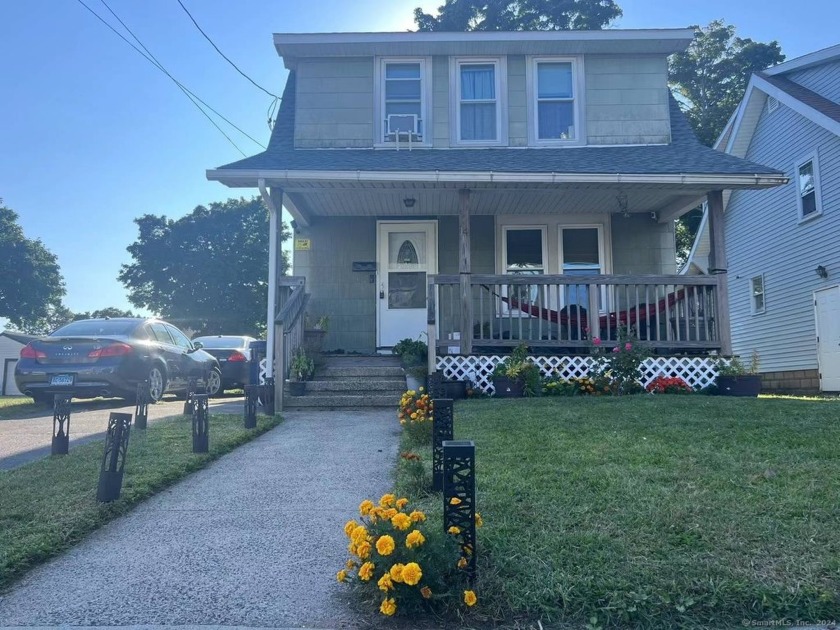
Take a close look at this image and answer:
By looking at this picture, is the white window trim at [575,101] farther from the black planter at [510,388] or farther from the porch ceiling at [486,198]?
the black planter at [510,388]

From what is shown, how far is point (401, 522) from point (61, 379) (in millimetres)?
7306

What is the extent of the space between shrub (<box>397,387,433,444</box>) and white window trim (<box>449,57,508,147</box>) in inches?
204

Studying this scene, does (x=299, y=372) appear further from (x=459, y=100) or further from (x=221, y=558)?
(x=221, y=558)

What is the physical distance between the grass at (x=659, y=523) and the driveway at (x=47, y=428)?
335 cm

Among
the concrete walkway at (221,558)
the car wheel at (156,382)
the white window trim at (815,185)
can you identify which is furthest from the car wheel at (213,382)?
the white window trim at (815,185)

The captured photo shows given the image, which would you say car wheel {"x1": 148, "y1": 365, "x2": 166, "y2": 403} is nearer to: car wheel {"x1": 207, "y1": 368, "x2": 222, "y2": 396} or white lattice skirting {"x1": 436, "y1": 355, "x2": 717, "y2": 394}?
car wheel {"x1": 207, "y1": 368, "x2": 222, "y2": 396}

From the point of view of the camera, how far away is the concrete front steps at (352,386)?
8.07m

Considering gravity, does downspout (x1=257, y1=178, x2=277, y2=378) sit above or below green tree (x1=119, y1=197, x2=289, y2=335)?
below

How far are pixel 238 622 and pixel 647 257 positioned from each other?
31.5 ft

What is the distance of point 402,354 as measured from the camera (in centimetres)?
940

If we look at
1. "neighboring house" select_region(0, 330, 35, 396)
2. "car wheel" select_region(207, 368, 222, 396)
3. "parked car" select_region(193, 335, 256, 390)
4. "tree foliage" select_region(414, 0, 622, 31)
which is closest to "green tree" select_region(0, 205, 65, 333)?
"neighboring house" select_region(0, 330, 35, 396)

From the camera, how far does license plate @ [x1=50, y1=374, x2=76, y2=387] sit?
27.2 feet

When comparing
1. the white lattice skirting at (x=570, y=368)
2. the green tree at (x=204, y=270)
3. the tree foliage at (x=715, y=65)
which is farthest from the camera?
the green tree at (x=204, y=270)

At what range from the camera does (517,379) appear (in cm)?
814
